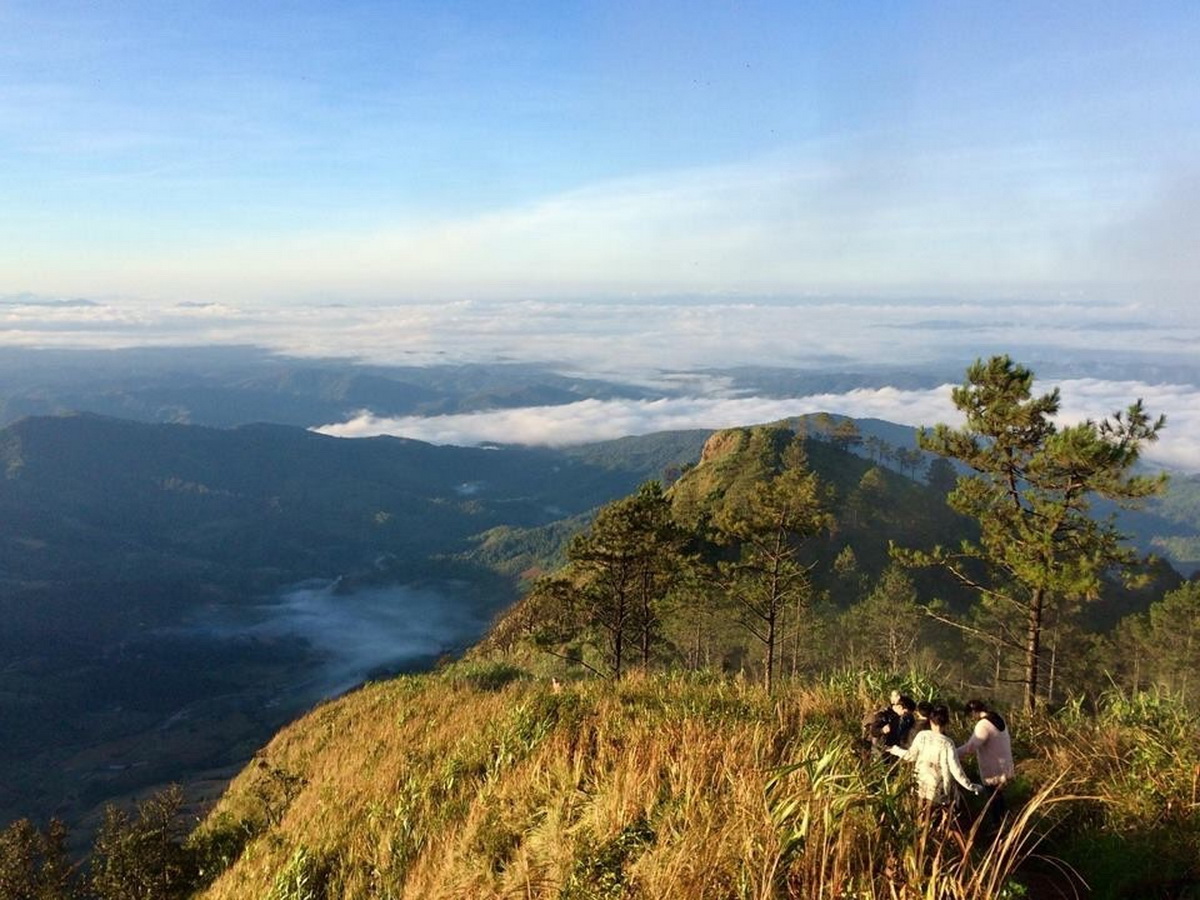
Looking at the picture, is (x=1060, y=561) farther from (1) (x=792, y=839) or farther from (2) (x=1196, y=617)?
(2) (x=1196, y=617)

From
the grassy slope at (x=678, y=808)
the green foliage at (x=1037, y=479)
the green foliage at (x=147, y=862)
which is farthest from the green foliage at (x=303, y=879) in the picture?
the green foliage at (x=1037, y=479)

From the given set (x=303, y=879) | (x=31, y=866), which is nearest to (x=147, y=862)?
(x=303, y=879)

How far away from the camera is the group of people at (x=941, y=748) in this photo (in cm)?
569

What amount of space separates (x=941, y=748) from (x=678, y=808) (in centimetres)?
273

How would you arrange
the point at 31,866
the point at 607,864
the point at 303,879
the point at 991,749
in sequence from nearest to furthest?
the point at 607,864 → the point at 303,879 → the point at 991,749 → the point at 31,866

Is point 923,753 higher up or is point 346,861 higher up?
point 923,753

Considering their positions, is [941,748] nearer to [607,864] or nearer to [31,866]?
[607,864]

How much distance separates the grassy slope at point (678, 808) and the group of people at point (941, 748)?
0.38 meters

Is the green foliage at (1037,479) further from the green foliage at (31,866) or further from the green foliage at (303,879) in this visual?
the green foliage at (31,866)

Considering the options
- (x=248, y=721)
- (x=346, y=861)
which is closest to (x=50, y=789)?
(x=248, y=721)

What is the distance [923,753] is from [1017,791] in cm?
183

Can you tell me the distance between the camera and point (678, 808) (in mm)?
4469

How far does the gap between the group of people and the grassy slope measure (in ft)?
1.25

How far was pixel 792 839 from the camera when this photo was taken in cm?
381
